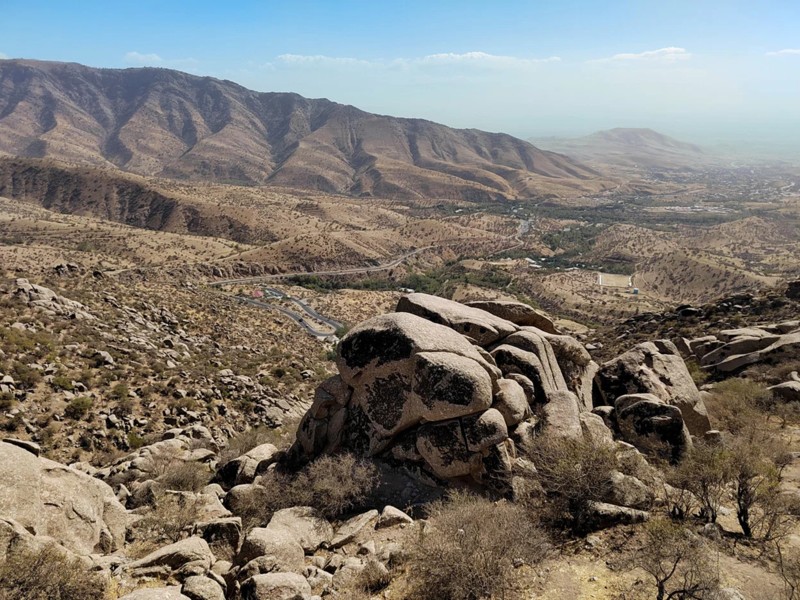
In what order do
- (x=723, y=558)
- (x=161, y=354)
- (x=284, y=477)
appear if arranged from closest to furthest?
1. (x=723, y=558)
2. (x=284, y=477)
3. (x=161, y=354)

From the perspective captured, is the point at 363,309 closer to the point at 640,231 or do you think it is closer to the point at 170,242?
the point at 170,242

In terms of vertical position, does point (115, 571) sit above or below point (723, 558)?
below

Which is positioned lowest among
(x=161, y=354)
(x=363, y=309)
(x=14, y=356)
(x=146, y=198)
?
(x=363, y=309)

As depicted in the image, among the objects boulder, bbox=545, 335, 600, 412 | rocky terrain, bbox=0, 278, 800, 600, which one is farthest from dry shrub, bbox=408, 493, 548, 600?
boulder, bbox=545, 335, 600, 412

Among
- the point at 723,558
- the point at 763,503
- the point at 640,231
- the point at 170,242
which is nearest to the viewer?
the point at 723,558

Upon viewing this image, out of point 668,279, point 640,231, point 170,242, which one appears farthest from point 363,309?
point 640,231

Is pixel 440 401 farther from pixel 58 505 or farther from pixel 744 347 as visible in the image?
pixel 744 347

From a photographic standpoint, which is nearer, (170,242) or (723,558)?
(723,558)

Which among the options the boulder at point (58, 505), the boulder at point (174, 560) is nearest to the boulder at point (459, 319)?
the boulder at point (174, 560)
